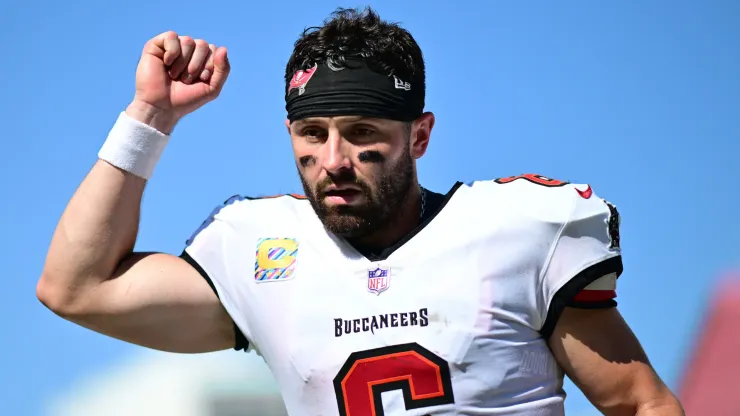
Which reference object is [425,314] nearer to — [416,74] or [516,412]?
[516,412]

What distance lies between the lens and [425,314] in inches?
105

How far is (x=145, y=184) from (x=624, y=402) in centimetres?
138

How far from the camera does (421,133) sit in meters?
2.97

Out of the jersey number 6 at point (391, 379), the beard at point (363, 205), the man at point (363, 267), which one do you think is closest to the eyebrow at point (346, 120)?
the man at point (363, 267)

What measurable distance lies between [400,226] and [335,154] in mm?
316

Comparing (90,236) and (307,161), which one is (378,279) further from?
(90,236)

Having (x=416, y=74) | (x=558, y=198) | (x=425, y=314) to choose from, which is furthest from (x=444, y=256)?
(x=416, y=74)

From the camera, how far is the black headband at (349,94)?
109 inches

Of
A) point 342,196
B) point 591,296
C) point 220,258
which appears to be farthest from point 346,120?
point 591,296

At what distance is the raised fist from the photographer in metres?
2.88

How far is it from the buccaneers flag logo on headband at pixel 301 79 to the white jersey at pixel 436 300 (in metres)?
0.39

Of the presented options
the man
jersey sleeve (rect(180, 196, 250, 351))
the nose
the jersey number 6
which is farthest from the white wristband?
the jersey number 6

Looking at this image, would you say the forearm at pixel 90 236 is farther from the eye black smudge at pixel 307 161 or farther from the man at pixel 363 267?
the eye black smudge at pixel 307 161

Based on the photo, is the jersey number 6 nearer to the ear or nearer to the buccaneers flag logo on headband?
the ear
